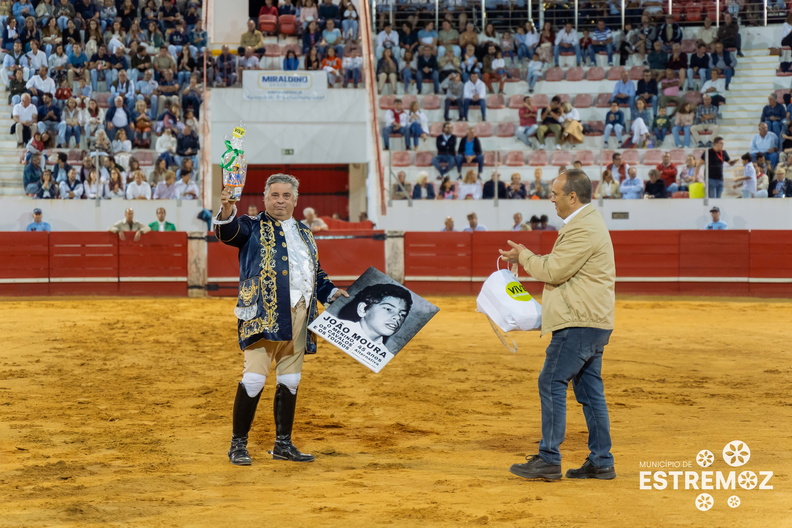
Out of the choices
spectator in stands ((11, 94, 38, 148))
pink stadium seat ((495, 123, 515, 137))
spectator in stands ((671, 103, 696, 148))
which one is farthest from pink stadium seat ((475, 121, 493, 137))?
spectator in stands ((11, 94, 38, 148))

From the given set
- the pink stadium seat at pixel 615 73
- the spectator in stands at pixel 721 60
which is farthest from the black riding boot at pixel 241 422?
the spectator in stands at pixel 721 60

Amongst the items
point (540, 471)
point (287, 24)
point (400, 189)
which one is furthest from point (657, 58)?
point (540, 471)

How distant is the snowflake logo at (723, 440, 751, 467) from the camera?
5.69 metres

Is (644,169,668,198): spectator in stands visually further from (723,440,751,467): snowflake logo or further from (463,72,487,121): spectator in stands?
(723,440,751,467): snowflake logo

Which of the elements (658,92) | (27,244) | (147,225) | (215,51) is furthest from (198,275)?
(658,92)

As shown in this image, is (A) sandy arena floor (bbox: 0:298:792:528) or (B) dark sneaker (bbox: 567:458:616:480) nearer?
(A) sandy arena floor (bbox: 0:298:792:528)

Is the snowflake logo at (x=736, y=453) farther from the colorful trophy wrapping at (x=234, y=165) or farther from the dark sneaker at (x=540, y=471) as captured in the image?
the colorful trophy wrapping at (x=234, y=165)

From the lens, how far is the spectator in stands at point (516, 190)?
18875 millimetres

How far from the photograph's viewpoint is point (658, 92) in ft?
69.5

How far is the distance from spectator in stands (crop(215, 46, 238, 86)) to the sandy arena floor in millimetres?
10589

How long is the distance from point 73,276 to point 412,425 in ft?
39.6

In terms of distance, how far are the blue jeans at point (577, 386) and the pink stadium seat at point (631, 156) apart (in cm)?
1478

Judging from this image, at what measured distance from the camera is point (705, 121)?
2062 centimetres

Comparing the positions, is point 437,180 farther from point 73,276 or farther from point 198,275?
point 73,276
